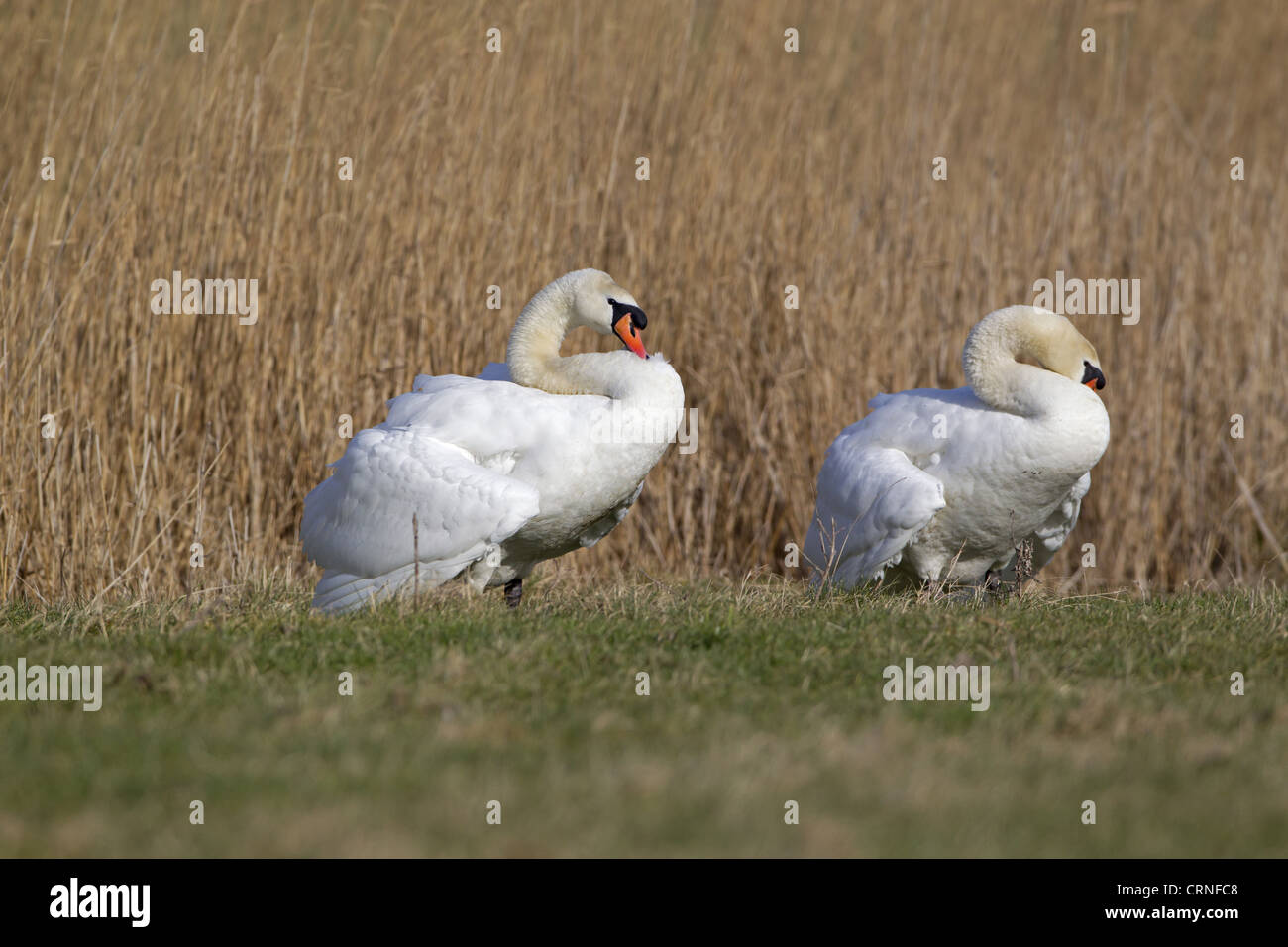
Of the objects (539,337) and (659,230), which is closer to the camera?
(539,337)

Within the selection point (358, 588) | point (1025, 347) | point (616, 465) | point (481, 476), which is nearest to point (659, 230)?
point (1025, 347)

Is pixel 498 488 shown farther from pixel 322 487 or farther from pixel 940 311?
pixel 940 311

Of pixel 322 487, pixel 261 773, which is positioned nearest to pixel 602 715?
pixel 261 773

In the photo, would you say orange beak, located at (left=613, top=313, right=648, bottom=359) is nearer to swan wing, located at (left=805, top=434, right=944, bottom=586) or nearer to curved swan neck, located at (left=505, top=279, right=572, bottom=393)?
curved swan neck, located at (left=505, top=279, right=572, bottom=393)

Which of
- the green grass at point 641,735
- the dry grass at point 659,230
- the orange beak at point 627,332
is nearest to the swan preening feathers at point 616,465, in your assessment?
the orange beak at point 627,332

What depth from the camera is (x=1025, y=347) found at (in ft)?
21.2

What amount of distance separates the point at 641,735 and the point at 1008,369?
2.96m

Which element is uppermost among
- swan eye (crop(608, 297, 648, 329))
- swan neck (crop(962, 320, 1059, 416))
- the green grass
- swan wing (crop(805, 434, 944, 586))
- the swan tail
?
swan eye (crop(608, 297, 648, 329))

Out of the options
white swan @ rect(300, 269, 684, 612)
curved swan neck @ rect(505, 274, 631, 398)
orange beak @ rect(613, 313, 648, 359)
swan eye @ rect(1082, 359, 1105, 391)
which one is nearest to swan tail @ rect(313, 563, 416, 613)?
white swan @ rect(300, 269, 684, 612)

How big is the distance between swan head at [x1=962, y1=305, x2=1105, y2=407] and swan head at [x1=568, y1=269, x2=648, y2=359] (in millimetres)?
1392

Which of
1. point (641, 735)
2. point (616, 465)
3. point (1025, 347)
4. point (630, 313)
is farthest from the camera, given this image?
point (1025, 347)

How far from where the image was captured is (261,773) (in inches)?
137

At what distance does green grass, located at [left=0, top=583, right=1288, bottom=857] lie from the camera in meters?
3.20

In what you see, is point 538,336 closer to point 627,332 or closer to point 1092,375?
point 627,332
